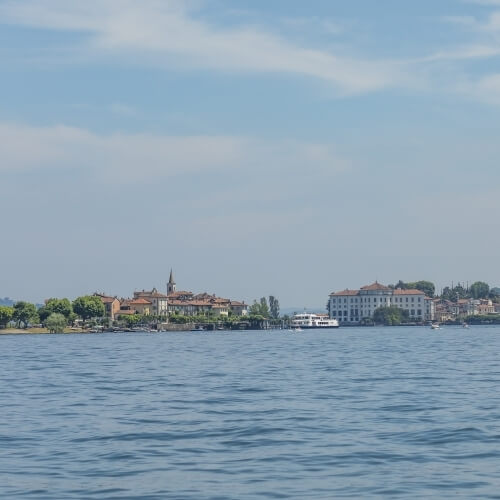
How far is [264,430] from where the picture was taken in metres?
25.2

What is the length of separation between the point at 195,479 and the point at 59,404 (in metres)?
14.6

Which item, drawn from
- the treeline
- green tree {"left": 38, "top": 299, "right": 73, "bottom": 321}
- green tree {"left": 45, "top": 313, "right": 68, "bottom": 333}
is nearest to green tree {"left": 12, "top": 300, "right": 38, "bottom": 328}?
the treeline

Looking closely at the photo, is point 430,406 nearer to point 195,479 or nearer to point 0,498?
point 195,479

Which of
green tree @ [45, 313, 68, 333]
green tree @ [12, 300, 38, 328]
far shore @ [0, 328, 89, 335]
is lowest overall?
far shore @ [0, 328, 89, 335]

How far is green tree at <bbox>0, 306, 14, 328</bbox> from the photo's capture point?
575 ft

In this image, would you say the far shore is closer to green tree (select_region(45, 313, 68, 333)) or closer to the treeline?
the treeline

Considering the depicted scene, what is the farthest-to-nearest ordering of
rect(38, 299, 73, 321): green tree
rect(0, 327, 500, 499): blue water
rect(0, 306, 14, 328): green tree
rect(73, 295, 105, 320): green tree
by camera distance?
rect(73, 295, 105, 320): green tree < rect(38, 299, 73, 321): green tree < rect(0, 306, 14, 328): green tree < rect(0, 327, 500, 499): blue water

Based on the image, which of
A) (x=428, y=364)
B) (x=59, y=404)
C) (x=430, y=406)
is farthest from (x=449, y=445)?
(x=428, y=364)

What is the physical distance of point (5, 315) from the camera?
17625 centimetres

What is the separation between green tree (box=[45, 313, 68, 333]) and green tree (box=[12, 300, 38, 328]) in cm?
522

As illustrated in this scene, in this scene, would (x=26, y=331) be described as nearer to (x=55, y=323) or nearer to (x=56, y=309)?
(x=55, y=323)

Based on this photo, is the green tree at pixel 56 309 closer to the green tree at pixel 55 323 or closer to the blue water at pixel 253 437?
the green tree at pixel 55 323

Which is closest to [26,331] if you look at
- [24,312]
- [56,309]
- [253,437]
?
[24,312]

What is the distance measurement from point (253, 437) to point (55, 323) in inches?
6140
